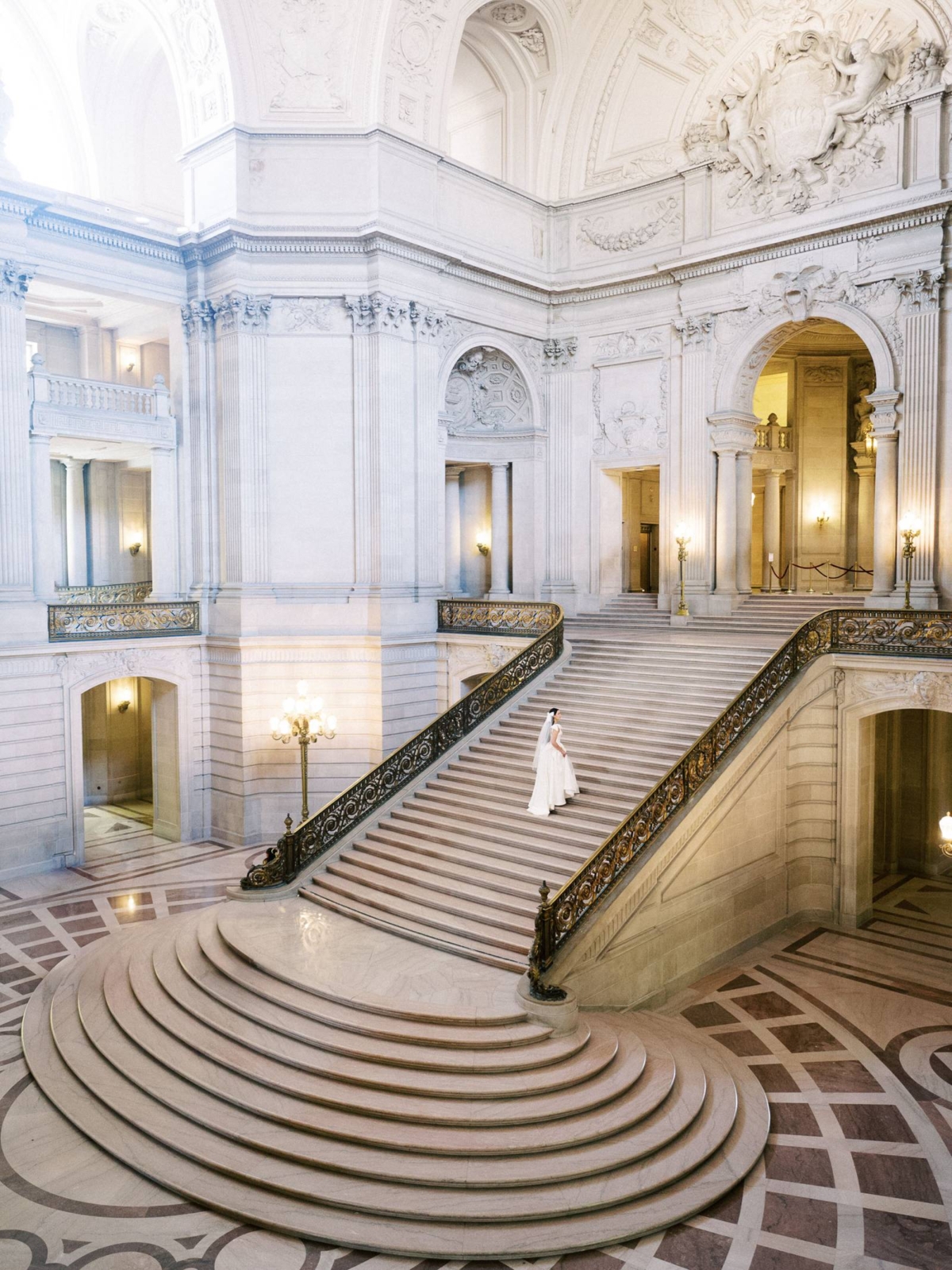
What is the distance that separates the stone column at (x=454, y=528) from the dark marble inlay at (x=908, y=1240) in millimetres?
14644

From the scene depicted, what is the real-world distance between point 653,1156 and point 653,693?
23.2 ft

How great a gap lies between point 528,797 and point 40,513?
8954 millimetres

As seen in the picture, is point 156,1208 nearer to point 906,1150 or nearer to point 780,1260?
point 780,1260

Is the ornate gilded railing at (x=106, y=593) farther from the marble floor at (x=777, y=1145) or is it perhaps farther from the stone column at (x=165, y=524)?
the marble floor at (x=777, y=1145)

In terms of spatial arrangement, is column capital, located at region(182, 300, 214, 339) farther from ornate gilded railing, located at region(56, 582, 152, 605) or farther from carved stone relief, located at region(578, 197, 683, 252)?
carved stone relief, located at region(578, 197, 683, 252)

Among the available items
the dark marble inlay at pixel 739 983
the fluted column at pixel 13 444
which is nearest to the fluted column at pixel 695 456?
the dark marble inlay at pixel 739 983

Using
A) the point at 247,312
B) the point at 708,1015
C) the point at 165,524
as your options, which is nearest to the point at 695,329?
the point at 247,312

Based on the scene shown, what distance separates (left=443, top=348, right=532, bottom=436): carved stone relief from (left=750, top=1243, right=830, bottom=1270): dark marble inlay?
15.0 meters

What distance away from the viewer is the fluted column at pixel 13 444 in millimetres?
14242

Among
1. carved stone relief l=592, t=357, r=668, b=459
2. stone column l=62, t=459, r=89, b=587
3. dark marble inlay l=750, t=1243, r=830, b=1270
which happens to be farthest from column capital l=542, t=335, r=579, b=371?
dark marble inlay l=750, t=1243, r=830, b=1270

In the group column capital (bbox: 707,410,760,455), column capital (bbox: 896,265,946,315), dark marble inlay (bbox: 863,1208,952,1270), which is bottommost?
dark marble inlay (bbox: 863,1208,952,1270)

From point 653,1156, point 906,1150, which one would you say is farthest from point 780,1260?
point 906,1150

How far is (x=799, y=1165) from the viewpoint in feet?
24.4

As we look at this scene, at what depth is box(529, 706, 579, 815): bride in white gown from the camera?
11.5 meters
